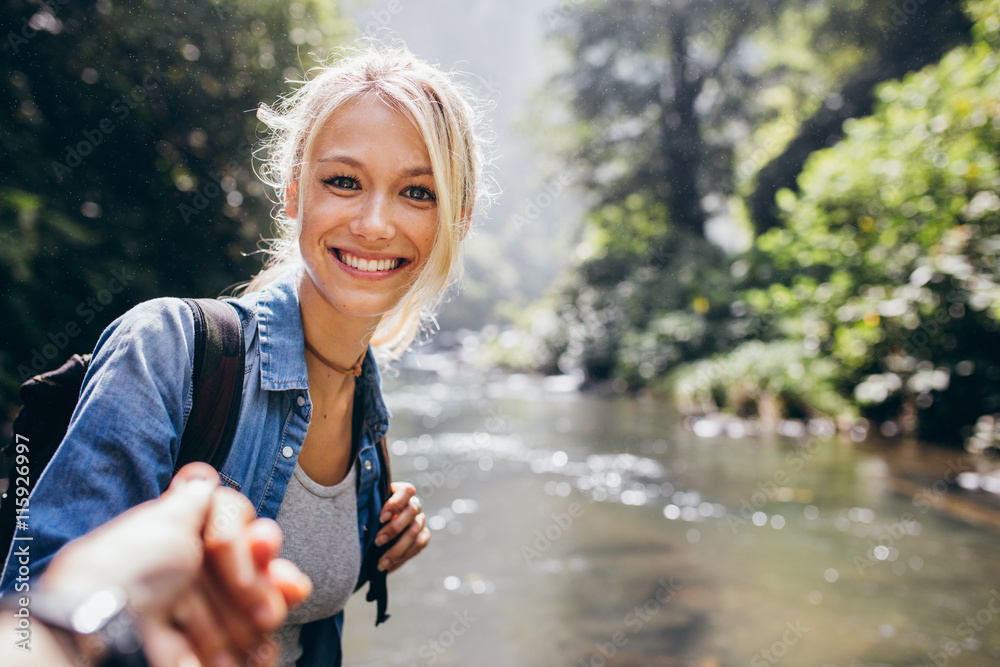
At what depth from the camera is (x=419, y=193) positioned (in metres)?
1.45

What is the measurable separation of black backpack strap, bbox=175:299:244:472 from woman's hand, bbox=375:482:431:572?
1.87ft

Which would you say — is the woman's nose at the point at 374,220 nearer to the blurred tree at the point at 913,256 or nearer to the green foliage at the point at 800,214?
the blurred tree at the point at 913,256

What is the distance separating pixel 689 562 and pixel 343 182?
4132 mm

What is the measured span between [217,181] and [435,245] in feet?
20.9

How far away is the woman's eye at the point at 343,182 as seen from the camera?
4.61 ft

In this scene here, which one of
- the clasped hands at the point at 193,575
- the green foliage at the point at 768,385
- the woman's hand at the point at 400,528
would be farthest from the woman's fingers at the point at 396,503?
the green foliage at the point at 768,385

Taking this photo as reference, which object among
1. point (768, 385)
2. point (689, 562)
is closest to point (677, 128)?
point (768, 385)

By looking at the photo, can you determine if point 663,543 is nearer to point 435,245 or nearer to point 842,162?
point 435,245

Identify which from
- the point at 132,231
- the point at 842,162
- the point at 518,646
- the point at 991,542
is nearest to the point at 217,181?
the point at 132,231

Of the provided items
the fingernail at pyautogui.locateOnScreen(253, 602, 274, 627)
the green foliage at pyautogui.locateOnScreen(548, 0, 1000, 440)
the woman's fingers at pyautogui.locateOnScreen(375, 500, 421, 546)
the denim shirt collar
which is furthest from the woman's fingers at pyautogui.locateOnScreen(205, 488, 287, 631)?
the green foliage at pyautogui.locateOnScreen(548, 0, 1000, 440)

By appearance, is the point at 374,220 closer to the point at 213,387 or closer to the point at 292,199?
the point at 292,199

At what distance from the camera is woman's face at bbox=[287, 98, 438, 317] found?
1.37m

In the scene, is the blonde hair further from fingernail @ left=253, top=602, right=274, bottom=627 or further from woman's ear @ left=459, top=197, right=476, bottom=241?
fingernail @ left=253, top=602, right=274, bottom=627

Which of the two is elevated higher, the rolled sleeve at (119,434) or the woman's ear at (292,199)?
the woman's ear at (292,199)
